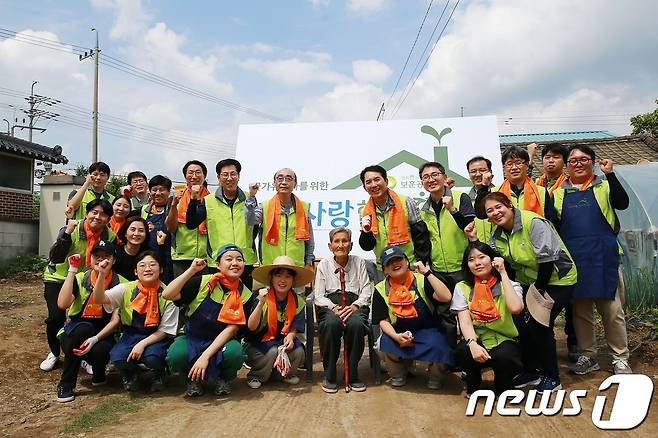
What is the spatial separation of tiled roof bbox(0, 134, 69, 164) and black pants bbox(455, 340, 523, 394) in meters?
12.7

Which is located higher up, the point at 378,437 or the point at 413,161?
the point at 413,161

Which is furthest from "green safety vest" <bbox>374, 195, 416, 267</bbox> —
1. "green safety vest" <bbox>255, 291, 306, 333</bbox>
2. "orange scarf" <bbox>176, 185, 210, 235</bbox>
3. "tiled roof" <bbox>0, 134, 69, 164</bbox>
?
"tiled roof" <bbox>0, 134, 69, 164</bbox>

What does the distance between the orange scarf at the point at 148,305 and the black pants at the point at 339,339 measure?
1332 millimetres

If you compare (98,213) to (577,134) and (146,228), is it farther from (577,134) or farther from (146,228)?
(577,134)

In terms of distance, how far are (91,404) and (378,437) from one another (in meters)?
2.17

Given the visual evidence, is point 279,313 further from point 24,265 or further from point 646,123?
point 646,123

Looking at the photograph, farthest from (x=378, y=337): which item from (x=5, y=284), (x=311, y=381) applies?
(x=5, y=284)

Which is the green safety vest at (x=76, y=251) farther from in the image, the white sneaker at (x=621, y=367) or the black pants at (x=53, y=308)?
the white sneaker at (x=621, y=367)

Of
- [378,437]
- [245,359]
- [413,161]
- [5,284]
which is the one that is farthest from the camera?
[5,284]

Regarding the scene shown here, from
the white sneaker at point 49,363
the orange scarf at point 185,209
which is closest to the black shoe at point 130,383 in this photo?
the white sneaker at point 49,363

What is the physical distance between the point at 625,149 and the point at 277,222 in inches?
414

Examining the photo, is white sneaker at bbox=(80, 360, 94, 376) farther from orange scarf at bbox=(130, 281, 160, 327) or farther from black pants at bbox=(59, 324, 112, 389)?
orange scarf at bbox=(130, 281, 160, 327)

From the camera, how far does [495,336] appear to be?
3.63 metres

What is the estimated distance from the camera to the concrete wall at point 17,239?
11859 millimetres
